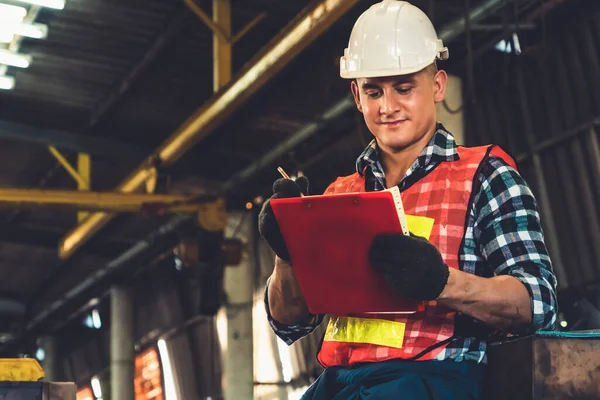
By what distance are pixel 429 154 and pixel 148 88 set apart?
333 inches

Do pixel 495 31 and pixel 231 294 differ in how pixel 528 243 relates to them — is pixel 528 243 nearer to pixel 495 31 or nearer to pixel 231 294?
pixel 495 31

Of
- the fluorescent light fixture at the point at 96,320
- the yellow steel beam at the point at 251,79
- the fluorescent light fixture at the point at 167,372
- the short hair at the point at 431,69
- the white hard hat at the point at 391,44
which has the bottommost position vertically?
the short hair at the point at 431,69

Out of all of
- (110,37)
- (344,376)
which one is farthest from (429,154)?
(110,37)

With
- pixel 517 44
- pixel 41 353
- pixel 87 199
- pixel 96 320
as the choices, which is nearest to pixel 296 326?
pixel 517 44

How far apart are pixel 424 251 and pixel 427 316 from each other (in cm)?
27

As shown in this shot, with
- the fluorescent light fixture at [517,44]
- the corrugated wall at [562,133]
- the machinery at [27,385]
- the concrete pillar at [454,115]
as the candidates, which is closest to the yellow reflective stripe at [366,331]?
the machinery at [27,385]

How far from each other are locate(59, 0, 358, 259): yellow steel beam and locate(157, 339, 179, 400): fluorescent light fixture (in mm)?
4058

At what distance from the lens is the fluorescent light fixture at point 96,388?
1812 centimetres

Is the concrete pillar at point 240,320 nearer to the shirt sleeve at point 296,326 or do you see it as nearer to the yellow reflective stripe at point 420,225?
the shirt sleeve at point 296,326

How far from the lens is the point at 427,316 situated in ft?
7.39

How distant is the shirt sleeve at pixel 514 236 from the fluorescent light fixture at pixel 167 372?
12711 mm

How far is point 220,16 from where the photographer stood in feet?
28.5

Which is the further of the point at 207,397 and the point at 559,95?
the point at 207,397

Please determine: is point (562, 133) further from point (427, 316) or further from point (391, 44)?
point (427, 316)
